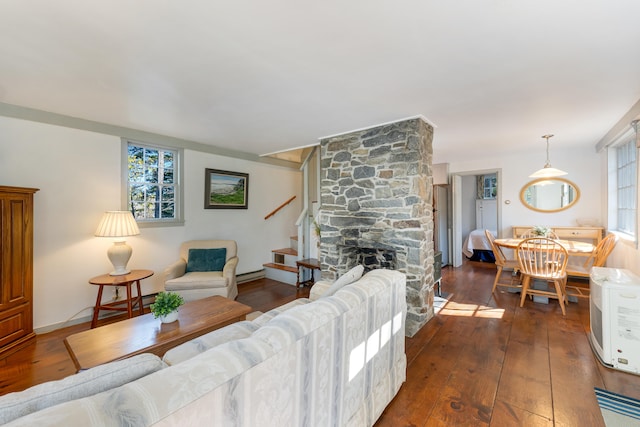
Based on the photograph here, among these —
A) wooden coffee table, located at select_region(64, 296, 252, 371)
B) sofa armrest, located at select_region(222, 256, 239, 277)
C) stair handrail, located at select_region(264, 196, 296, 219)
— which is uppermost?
stair handrail, located at select_region(264, 196, 296, 219)

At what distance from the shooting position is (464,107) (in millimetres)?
2617

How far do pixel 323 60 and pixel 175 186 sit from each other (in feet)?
10.0

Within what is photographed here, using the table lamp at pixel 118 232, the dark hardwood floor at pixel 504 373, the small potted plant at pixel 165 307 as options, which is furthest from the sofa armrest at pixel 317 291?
the table lamp at pixel 118 232

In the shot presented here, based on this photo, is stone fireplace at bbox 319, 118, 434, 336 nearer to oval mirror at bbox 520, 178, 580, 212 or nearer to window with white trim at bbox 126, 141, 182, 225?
window with white trim at bbox 126, 141, 182, 225

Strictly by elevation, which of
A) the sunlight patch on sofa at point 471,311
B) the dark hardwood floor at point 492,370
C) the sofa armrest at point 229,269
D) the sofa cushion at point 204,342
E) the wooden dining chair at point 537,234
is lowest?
the dark hardwood floor at point 492,370

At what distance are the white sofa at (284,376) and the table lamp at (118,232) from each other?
88.5 inches

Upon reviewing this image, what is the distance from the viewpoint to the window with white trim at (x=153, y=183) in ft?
11.6

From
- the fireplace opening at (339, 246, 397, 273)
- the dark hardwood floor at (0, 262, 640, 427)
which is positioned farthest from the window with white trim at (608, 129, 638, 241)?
the fireplace opening at (339, 246, 397, 273)

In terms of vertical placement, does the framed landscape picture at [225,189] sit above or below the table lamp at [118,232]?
above

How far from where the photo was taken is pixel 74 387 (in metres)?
0.72

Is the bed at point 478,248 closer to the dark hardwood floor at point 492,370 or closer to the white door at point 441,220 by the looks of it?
the white door at point 441,220

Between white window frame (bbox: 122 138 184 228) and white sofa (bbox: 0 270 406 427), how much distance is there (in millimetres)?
2755

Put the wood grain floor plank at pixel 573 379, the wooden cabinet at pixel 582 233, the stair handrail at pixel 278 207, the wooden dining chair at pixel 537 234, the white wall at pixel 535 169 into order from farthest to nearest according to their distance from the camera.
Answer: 1. the stair handrail at pixel 278 207
2. the white wall at pixel 535 169
3. the wooden cabinet at pixel 582 233
4. the wooden dining chair at pixel 537 234
5. the wood grain floor plank at pixel 573 379

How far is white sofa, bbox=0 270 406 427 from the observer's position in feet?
2.03
